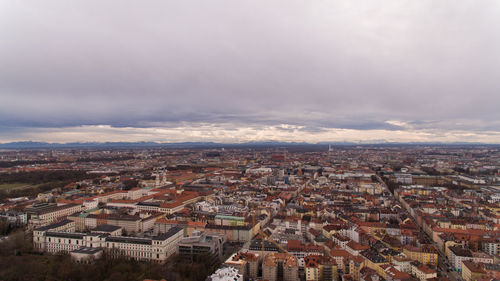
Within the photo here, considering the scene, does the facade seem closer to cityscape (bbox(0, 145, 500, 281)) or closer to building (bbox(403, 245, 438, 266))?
cityscape (bbox(0, 145, 500, 281))

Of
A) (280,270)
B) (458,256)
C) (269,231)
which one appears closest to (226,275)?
(280,270)

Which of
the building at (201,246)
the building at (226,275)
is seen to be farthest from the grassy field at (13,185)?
the building at (226,275)

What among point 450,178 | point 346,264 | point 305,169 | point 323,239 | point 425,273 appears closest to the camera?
point 425,273

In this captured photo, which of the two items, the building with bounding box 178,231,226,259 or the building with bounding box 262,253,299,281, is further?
the building with bounding box 178,231,226,259

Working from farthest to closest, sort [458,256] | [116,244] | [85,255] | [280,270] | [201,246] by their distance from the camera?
[116,244], [201,246], [458,256], [85,255], [280,270]

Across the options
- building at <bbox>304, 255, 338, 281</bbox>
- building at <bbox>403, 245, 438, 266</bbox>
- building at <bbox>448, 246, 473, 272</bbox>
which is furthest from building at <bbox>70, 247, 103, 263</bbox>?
building at <bbox>448, 246, 473, 272</bbox>

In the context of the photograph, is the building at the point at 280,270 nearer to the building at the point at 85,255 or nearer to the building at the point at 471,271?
the building at the point at 471,271

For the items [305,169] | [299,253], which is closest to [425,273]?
[299,253]

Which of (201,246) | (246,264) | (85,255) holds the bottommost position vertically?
(246,264)

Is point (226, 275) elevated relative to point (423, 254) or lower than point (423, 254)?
elevated

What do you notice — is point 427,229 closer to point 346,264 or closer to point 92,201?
point 346,264

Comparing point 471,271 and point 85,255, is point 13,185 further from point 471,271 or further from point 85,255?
point 471,271
